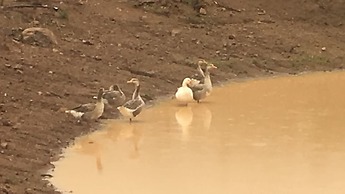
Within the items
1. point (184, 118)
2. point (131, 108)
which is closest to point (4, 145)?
point (131, 108)

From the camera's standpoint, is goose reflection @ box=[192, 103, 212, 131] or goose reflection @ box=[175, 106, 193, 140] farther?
goose reflection @ box=[192, 103, 212, 131]

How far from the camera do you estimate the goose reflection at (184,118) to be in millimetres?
14011

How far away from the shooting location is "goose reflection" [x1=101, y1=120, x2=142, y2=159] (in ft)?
44.1

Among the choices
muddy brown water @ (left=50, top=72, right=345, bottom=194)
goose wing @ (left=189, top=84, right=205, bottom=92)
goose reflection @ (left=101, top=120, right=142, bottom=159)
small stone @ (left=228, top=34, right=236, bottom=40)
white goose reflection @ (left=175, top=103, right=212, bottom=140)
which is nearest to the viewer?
muddy brown water @ (left=50, top=72, right=345, bottom=194)

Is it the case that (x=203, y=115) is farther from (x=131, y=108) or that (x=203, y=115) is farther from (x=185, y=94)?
(x=131, y=108)

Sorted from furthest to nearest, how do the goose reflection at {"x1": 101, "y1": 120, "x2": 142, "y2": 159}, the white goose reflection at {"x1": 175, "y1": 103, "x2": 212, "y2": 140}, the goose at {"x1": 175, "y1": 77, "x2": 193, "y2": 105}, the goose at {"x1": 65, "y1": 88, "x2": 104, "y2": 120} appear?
the goose at {"x1": 175, "y1": 77, "x2": 193, "y2": 105} < the white goose reflection at {"x1": 175, "y1": 103, "x2": 212, "y2": 140} < the goose at {"x1": 65, "y1": 88, "x2": 104, "y2": 120} < the goose reflection at {"x1": 101, "y1": 120, "x2": 142, "y2": 159}

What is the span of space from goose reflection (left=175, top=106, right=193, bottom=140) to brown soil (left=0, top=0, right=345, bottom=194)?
32.3 inches

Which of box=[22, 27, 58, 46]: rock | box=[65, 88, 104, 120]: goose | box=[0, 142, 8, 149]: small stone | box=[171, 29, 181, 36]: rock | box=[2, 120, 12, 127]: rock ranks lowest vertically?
box=[171, 29, 181, 36]: rock

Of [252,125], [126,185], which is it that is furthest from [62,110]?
[126,185]

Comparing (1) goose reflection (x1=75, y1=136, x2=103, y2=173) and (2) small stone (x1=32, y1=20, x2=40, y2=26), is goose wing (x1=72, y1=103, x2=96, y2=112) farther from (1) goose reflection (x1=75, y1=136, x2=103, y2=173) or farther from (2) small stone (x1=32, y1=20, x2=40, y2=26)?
(2) small stone (x1=32, y1=20, x2=40, y2=26)

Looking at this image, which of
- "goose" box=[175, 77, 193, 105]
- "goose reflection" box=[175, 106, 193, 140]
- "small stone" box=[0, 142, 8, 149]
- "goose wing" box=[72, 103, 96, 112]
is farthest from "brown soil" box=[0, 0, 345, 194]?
"goose reflection" box=[175, 106, 193, 140]

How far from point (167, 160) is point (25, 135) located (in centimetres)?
181

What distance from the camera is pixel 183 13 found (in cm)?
2286

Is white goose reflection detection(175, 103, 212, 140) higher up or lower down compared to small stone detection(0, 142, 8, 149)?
lower down
